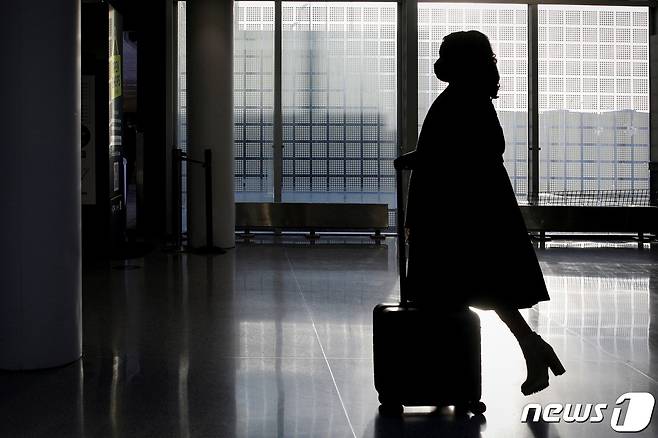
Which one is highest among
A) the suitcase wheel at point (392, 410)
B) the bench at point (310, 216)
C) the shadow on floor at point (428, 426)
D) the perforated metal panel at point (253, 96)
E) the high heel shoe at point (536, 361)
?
the perforated metal panel at point (253, 96)

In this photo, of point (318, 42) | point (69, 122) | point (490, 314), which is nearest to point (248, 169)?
point (318, 42)

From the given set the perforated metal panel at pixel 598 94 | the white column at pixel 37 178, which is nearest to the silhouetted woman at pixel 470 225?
the white column at pixel 37 178

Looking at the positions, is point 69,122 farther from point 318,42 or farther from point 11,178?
point 318,42

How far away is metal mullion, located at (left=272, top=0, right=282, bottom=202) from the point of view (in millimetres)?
13766

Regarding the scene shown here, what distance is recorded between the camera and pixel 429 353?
3.34 m

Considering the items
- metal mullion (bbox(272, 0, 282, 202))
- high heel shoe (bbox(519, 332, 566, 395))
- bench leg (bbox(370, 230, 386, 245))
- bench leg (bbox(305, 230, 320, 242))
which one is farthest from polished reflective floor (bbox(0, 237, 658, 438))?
metal mullion (bbox(272, 0, 282, 202))

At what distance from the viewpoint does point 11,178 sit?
13.7 feet

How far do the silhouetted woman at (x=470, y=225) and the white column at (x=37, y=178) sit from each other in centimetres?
199

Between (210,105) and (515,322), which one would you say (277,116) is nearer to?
(210,105)

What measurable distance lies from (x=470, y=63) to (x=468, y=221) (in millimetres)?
685

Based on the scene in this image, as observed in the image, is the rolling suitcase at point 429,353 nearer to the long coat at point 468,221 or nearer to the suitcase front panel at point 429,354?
the suitcase front panel at point 429,354

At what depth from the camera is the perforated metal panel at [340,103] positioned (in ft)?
45.8

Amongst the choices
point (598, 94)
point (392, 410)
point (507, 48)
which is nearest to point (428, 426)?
point (392, 410)

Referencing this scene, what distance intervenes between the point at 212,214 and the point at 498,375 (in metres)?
7.29
